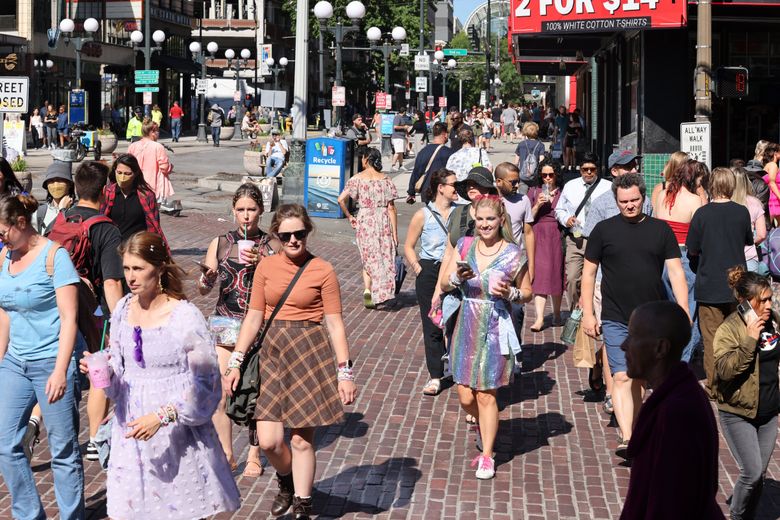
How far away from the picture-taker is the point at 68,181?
8492 millimetres

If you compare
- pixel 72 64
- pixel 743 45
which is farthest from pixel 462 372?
pixel 72 64

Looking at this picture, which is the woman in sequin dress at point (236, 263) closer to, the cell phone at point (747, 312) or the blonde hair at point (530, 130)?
the cell phone at point (747, 312)

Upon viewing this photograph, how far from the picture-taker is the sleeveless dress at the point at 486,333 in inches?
297

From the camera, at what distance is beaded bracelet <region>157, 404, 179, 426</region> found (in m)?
5.07

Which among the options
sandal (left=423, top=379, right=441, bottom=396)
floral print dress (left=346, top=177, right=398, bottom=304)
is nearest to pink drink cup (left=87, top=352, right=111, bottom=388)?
sandal (left=423, top=379, right=441, bottom=396)

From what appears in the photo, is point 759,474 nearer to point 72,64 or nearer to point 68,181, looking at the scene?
point 68,181

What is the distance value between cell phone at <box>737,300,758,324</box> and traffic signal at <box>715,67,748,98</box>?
903 cm

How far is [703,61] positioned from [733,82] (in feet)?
4.04

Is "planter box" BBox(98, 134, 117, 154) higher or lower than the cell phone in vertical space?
higher

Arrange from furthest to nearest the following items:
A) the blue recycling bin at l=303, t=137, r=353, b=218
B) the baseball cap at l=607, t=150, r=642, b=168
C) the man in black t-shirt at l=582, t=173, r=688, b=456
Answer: the blue recycling bin at l=303, t=137, r=353, b=218, the baseball cap at l=607, t=150, r=642, b=168, the man in black t-shirt at l=582, t=173, r=688, b=456

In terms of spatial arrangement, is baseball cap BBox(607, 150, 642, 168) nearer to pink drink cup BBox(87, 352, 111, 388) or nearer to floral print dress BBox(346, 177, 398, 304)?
floral print dress BBox(346, 177, 398, 304)

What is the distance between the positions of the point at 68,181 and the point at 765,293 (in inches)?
188

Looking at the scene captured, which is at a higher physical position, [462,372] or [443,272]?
[443,272]

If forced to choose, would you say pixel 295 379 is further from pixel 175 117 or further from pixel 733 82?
pixel 175 117
